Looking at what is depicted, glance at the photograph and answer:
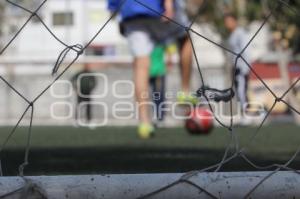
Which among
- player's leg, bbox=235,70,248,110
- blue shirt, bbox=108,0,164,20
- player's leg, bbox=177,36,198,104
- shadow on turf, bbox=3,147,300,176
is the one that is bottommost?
shadow on turf, bbox=3,147,300,176

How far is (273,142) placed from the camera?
18.1 ft

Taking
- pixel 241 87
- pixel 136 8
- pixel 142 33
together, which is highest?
pixel 136 8

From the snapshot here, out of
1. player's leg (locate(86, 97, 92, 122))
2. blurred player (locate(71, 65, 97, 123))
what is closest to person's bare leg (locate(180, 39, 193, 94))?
blurred player (locate(71, 65, 97, 123))

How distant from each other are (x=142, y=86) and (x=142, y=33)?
51 cm

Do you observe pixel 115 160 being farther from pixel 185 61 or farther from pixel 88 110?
pixel 88 110

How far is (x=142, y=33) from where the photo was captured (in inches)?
253

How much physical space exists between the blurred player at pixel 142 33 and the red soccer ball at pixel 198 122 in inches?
22.3

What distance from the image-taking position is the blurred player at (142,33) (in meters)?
6.06

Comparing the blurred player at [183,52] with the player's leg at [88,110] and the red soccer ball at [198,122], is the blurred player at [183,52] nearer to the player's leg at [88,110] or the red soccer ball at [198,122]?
the red soccer ball at [198,122]

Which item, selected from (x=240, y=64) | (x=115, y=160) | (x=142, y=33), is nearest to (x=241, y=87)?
(x=240, y=64)

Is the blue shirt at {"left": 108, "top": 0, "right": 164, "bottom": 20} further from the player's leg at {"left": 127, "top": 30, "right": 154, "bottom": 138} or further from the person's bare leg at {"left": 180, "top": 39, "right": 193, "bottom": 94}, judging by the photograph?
the person's bare leg at {"left": 180, "top": 39, "right": 193, "bottom": 94}

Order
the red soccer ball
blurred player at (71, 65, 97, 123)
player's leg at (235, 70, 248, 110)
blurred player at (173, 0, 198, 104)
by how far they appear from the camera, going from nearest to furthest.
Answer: player's leg at (235, 70, 248, 110)
the red soccer ball
blurred player at (173, 0, 198, 104)
blurred player at (71, 65, 97, 123)

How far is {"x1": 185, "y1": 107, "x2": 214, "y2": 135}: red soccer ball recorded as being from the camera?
664 cm

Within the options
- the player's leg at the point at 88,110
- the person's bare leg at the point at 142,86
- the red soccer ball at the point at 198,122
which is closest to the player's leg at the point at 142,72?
the person's bare leg at the point at 142,86
